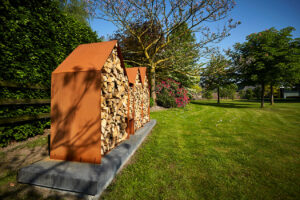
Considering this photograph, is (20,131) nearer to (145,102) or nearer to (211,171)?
(145,102)

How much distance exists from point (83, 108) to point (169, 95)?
9018 millimetres

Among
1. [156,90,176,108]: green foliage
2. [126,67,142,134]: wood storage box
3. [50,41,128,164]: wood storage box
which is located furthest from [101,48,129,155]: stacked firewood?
[156,90,176,108]: green foliage

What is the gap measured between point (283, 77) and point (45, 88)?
59.1 ft

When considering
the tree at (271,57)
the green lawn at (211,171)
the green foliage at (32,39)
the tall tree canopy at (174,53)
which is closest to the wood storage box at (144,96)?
the green lawn at (211,171)

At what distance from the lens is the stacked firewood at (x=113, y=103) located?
2.25m

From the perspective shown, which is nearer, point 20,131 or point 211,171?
point 211,171

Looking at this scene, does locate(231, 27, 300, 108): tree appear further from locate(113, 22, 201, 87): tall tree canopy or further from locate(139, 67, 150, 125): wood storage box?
locate(139, 67, 150, 125): wood storage box

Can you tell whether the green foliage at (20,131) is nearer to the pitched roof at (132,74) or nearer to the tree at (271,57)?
the pitched roof at (132,74)

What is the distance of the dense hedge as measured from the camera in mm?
2824

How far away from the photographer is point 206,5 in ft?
26.6

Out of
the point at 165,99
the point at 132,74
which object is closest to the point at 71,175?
the point at 132,74

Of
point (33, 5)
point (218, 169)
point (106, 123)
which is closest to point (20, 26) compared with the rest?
point (33, 5)

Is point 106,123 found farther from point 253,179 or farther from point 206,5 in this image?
point 206,5

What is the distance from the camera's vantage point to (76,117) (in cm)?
214
